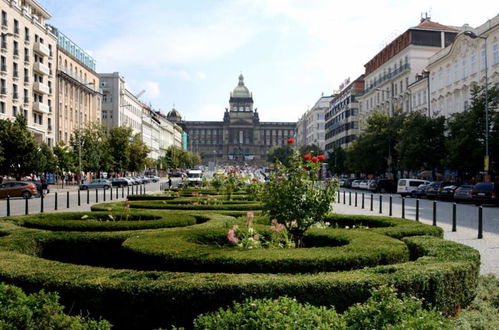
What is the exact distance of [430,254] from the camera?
316 inches

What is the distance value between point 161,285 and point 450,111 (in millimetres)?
53545

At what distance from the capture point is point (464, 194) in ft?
111


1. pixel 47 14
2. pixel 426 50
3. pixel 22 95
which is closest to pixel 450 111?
pixel 426 50

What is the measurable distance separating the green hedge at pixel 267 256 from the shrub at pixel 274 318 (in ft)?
9.28

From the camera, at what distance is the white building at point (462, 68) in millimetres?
45634

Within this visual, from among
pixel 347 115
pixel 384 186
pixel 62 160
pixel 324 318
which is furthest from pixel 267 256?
pixel 347 115

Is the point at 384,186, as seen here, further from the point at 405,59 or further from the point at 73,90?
the point at 73,90

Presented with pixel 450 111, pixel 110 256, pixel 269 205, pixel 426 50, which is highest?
pixel 426 50

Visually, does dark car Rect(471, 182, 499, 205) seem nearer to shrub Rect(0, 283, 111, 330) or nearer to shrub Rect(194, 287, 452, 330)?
shrub Rect(194, 287, 452, 330)

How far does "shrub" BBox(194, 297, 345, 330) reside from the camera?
13.0 ft

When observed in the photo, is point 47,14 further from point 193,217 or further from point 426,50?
point 193,217

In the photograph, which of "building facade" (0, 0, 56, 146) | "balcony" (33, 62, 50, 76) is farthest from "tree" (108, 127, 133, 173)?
"balcony" (33, 62, 50, 76)

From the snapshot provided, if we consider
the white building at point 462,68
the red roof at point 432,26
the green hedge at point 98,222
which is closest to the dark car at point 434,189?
the white building at point 462,68

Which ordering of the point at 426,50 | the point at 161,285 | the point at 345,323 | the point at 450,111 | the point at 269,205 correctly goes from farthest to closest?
the point at 426,50 → the point at 450,111 → the point at 269,205 → the point at 161,285 → the point at 345,323
